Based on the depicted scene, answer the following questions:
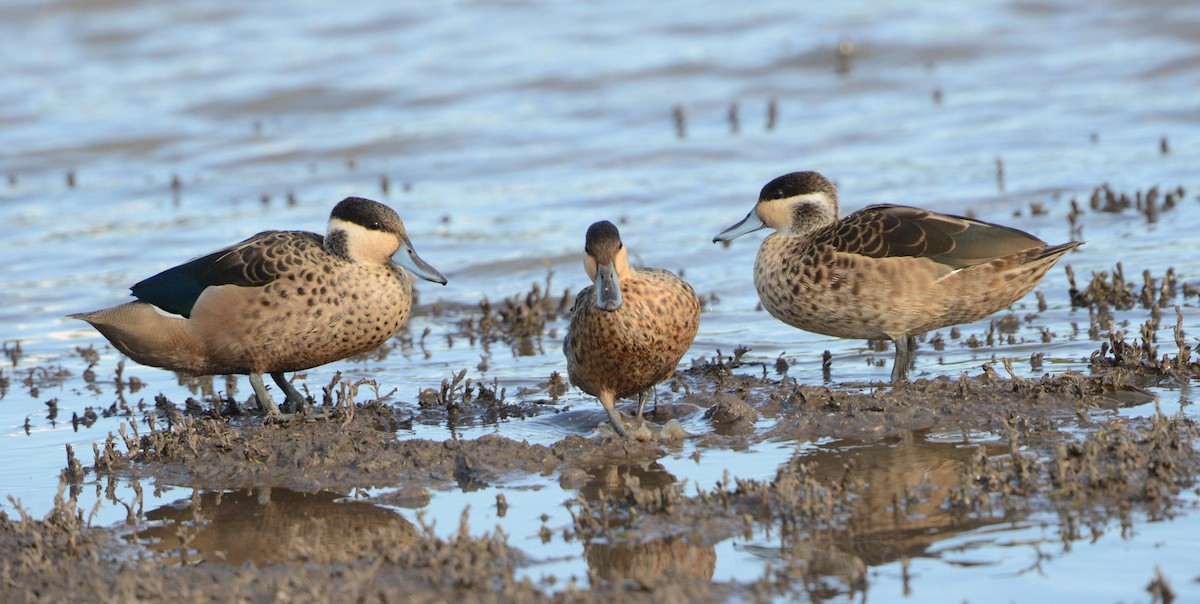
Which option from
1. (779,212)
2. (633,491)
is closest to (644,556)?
(633,491)

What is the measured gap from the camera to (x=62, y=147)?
1533 centimetres

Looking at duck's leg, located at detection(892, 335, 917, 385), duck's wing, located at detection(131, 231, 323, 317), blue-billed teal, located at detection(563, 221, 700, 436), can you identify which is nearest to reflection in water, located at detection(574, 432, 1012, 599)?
blue-billed teal, located at detection(563, 221, 700, 436)

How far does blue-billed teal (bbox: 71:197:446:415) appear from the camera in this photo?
6387mm

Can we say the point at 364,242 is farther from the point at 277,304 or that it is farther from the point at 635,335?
the point at 635,335

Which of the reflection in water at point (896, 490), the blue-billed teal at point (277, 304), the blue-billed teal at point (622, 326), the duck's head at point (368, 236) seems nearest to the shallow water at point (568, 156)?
the reflection in water at point (896, 490)

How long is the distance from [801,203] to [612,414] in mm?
1710

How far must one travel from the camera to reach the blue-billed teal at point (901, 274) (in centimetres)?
664

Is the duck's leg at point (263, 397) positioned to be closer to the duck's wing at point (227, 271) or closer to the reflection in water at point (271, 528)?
the duck's wing at point (227, 271)

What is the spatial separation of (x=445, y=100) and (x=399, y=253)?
10.0m

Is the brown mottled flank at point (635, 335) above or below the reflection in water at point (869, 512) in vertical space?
above

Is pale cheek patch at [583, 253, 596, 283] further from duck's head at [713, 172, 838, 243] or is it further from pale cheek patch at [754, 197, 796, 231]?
pale cheek patch at [754, 197, 796, 231]

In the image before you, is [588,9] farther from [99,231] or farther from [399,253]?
[399,253]

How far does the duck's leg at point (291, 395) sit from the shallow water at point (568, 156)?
2.17 ft

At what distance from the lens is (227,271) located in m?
6.51
